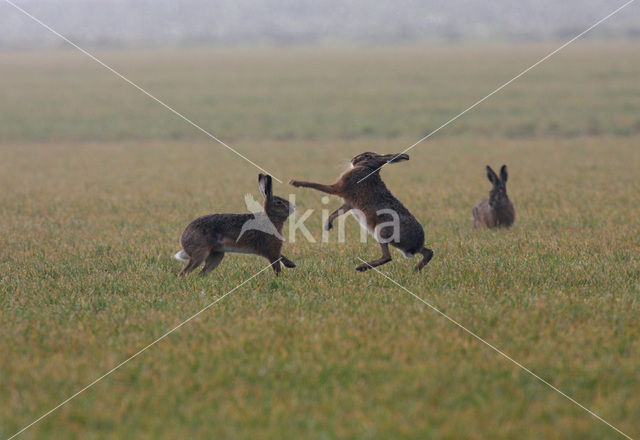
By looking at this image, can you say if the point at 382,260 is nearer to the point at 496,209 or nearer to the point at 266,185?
the point at 266,185

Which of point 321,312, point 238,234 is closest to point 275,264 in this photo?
point 238,234

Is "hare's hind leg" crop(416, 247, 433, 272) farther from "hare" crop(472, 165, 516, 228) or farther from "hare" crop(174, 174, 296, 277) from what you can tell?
"hare" crop(472, 165, 516, 228)

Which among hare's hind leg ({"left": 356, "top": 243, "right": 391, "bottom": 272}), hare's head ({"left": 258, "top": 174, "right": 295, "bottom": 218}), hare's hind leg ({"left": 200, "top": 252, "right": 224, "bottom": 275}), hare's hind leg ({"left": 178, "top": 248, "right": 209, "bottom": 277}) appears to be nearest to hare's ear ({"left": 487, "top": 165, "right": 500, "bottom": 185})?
hare's hind leg ({"left": 356, "top": 243, "right": 391, "bottom": 272})

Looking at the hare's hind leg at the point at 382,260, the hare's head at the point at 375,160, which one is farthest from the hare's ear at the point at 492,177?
the hare's hind leg at the point at 382,260

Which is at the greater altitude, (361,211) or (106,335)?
(361,211)

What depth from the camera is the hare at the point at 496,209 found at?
12695mm

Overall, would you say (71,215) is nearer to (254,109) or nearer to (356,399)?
(356,399)

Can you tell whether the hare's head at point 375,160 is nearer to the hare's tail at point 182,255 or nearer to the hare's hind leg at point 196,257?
the hare's hind leg at point 196,257

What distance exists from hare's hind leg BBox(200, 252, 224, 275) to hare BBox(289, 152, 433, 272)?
1601 millimetres

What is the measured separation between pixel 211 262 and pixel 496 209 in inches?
207

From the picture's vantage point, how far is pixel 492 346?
6996 mm

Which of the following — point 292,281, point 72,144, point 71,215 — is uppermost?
point 292,281

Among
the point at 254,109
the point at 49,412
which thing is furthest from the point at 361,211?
the point at 254,109

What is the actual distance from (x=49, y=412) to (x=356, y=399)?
233cm
